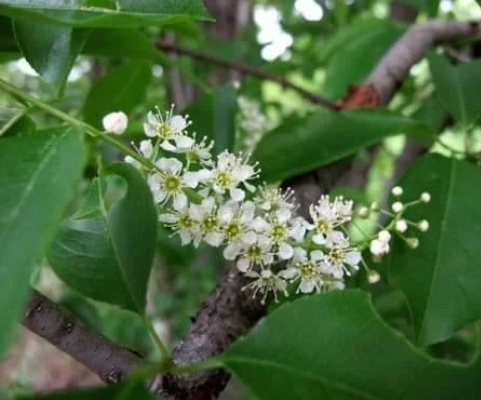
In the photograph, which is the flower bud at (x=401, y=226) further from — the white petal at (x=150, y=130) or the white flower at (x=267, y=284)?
the white petal at (x=150, y=130)

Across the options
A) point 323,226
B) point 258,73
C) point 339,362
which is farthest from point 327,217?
point 258,73

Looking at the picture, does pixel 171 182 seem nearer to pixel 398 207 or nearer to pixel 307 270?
pixel 307 270

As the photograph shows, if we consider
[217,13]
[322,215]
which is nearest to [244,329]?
[322,215]

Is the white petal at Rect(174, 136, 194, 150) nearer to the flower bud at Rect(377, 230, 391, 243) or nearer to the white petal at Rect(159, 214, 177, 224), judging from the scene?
the white petal at Rect(159, 214, 177, 224)

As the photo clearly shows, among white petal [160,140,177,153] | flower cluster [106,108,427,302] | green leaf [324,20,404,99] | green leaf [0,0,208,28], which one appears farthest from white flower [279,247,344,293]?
green leaf [324,20,404,99]

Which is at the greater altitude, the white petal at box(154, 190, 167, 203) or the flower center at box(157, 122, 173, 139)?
the flower center at box(157, 122, 173, 139)

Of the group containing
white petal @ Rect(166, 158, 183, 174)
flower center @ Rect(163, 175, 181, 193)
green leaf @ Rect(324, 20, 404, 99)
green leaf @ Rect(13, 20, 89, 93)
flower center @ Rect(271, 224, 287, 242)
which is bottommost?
green leaf @ Rect(324, 20, 404, 99)

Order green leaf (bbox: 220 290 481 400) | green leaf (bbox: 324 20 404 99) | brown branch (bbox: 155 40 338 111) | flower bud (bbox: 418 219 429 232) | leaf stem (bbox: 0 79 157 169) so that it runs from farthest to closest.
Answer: green leaf (bbox: 324 20 404 99), brown branch (bbox: 155 40 338 111), flower bud (bbox: 418 219 429 232), leaf stem (bbox: 0 79 157 169), green leaf (bbox: 220 290 481 400)
